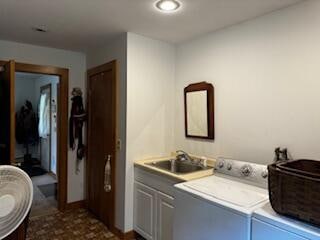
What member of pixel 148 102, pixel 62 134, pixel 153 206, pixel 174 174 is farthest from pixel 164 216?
pixel 62 134

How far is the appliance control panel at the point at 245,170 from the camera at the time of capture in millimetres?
1842

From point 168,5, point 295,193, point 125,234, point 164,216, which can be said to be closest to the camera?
point 295,193

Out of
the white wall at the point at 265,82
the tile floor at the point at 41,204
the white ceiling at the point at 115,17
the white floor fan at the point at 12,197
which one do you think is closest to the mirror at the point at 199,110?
the white wall at the point at 265,82

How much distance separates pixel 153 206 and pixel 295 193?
4.68 ft

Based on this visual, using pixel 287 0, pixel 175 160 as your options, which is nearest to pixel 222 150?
pixel 175 160

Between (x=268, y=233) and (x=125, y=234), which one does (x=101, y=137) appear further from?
(x=268, y=233)

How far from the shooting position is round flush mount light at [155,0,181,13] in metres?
1.82

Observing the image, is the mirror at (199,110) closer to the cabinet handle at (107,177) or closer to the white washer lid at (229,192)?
the white washer lid at (229,192)

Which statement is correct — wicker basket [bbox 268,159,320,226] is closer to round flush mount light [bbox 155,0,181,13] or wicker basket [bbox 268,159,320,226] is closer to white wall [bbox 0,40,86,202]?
round flush mount light [bbox 155,0,181,13]

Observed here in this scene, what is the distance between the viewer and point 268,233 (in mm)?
1307

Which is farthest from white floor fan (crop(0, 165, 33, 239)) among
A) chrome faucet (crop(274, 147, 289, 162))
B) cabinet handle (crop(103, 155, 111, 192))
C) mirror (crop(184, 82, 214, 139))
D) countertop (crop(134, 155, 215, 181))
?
chrome faucet (crop(274, 147, 289, 162))

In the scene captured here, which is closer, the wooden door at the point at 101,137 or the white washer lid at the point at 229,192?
the white washer lid at the point at 229,192

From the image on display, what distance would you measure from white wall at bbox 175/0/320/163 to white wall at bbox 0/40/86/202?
163 cm

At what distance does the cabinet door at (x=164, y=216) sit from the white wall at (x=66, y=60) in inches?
62.3
